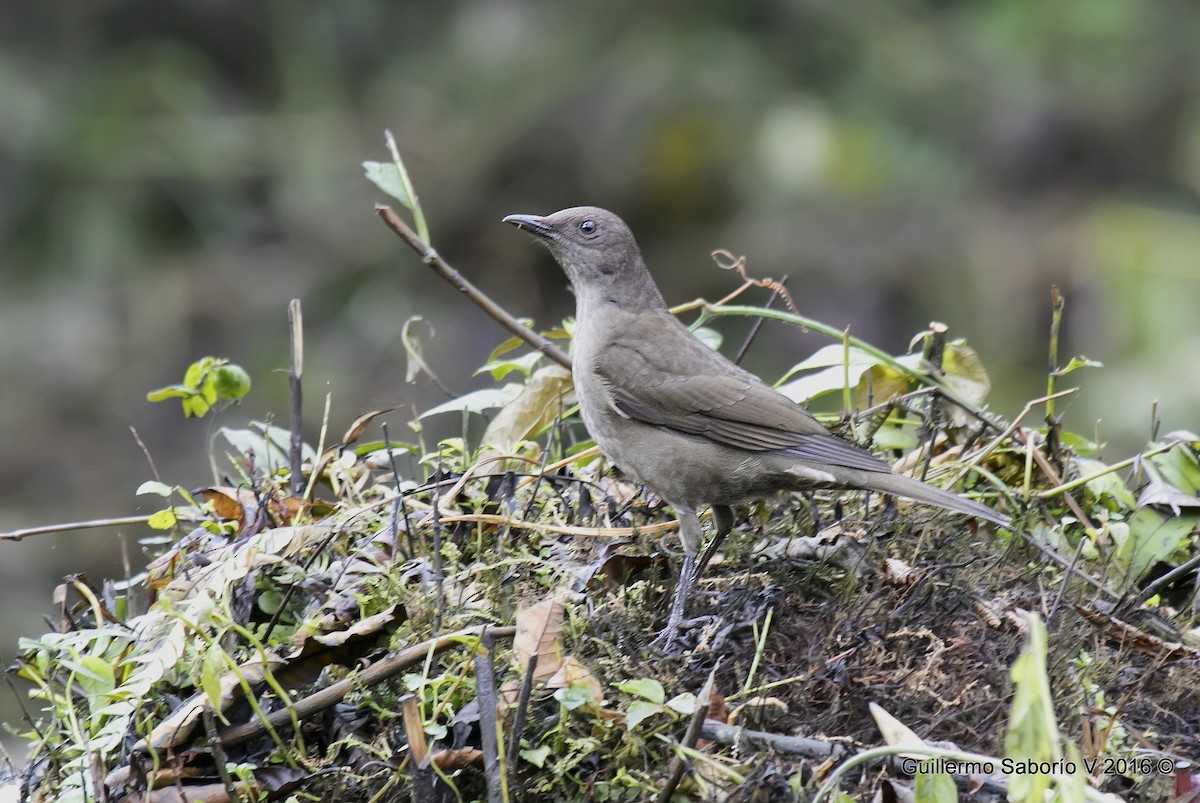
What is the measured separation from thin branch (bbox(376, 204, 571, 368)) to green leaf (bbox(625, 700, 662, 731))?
1.51 meters

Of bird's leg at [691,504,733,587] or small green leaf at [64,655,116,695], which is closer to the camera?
small green leaf at [64,655,116,695]

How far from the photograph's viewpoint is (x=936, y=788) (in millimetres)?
2234

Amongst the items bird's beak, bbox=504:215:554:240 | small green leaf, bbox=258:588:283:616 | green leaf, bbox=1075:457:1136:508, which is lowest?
green leaf, bbox=1075:457:1136:508

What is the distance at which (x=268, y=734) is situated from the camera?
262 cm

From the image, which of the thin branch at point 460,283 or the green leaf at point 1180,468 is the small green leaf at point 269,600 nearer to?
the thin branch at point 460,283

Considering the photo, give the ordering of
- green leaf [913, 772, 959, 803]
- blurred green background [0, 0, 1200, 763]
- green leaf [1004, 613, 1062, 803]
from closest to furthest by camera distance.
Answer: green leaf [1004, 613, 1062, 803]
green leaf [913, 772, 959, 803]
blurred green background [0, 0, 1200, 763]

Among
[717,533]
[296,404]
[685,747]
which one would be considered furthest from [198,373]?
[685,747]

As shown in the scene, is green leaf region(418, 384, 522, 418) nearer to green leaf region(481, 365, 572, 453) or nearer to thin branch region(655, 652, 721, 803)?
green leaf region(481, 365, 572, 453)

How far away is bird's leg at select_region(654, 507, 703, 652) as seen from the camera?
280 centimetres

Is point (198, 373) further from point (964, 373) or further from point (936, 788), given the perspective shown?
point (936, 788)

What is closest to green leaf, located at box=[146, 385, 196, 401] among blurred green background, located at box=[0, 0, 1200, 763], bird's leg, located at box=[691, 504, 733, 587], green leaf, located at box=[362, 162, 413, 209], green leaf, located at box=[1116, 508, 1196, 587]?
green leaf, located at box=[362, 162, 413, 209]

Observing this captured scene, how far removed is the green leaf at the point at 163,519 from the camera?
3188 mm

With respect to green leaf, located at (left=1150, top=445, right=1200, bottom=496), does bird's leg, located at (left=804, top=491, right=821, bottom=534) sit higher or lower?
lower

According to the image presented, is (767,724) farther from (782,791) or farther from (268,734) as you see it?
(268,734)
